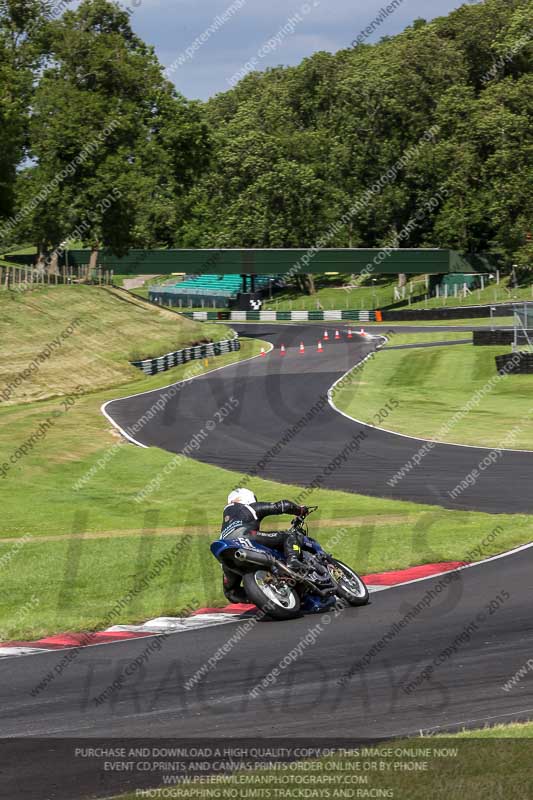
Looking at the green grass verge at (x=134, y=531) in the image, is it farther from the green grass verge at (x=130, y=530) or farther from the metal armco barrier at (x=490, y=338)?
the metal armco barrier at (x=490, y=338)

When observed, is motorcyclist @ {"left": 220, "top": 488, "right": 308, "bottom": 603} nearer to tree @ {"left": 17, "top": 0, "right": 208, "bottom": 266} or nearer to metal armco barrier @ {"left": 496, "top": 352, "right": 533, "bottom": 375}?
metal armco barrier @ {"left": 496, "top": 352, "right": 533, "bottom": 375}

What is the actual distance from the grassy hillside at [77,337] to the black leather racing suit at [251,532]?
32.0 meters

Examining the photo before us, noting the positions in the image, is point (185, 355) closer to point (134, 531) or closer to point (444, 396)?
point (444, 396)

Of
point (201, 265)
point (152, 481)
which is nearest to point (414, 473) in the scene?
point (152, 481)

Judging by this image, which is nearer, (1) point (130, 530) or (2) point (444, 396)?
(1) point (130, 530)

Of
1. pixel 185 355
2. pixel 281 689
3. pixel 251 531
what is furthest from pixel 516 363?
pixel 281 689

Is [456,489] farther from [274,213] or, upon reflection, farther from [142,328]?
[274,213]

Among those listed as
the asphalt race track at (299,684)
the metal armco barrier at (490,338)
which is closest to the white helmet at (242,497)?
the asphalt race track at (299,684)

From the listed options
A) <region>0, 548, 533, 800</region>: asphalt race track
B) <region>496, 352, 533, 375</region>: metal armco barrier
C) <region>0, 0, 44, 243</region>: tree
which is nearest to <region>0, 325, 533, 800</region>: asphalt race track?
<region>0, 548, 533, 800</region>: asphalt race track

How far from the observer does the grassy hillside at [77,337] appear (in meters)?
47.5

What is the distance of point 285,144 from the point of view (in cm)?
11112

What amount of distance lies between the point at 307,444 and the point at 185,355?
25.5 m

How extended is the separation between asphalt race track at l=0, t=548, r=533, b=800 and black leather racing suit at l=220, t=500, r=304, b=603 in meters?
0.74

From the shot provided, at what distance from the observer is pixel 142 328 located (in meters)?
61.2
